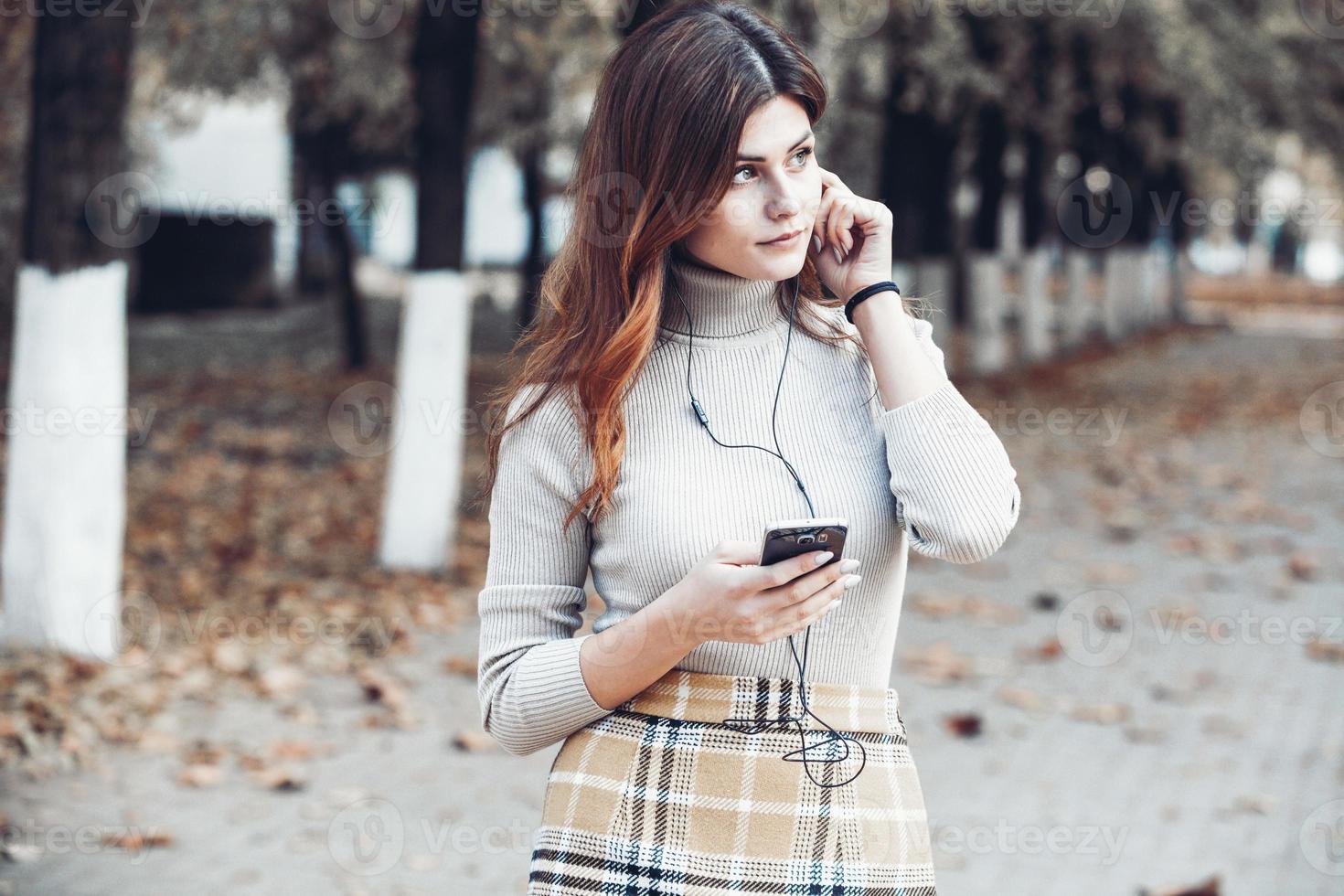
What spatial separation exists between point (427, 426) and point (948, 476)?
6475 millimetres

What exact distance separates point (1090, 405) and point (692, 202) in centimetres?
1578

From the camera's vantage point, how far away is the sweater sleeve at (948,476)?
6.47ft

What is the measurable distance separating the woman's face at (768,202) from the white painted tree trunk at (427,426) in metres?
6.28

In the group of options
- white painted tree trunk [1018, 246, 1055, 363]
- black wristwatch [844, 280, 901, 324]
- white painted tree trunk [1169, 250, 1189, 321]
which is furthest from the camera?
white painted tree trunk [1169, 250, 1189, 321]

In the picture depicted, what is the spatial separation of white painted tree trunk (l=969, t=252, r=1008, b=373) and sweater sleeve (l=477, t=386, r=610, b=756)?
16.5 meters

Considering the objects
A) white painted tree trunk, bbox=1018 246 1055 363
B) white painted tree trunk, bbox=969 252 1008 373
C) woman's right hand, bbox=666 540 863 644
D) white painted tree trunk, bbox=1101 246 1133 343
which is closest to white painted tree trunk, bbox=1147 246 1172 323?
white painted tree trunk, bbox=1101 246 1133 343

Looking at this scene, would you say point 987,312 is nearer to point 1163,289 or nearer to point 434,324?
point 434,324

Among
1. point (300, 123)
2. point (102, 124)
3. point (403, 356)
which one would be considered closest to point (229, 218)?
point (300, 123)

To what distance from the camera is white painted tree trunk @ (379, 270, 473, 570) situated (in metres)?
8.24

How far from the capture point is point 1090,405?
1700cm

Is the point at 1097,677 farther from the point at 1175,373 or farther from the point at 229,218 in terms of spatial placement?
the point at 229,218

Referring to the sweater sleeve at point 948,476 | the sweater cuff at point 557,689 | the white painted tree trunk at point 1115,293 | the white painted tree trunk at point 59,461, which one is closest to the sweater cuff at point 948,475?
the sweater sleeve at point 948,476

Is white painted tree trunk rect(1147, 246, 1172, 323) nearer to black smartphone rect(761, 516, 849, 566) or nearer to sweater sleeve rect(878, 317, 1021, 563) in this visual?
sweater sleeve rect(878, 317, 1021, 563)

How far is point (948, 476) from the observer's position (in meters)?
1.97
